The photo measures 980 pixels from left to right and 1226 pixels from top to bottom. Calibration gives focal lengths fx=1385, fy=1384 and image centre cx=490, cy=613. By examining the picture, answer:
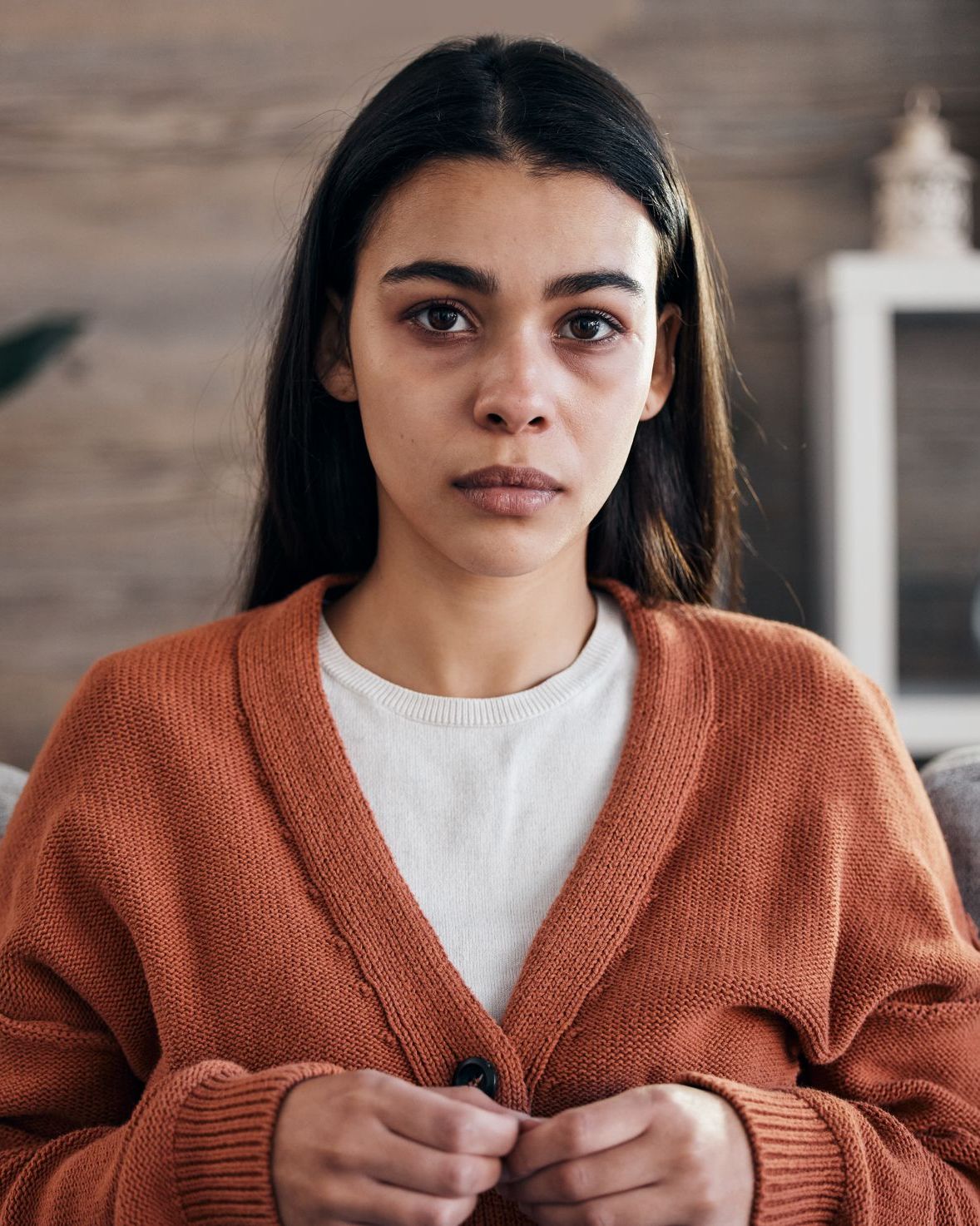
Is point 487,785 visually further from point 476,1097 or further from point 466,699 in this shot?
Answer: point 476,1097

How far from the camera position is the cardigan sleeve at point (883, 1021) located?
89 cm

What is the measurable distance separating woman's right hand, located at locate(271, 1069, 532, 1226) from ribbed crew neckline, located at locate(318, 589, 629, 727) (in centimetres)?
30

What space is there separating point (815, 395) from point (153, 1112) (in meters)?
1.65

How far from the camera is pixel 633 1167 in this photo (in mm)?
811

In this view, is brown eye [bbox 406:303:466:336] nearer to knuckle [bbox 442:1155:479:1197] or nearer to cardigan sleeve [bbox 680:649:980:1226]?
cardigan sleeve [bbox 680:649:980:1226]

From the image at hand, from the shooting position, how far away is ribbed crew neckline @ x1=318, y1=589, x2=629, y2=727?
1.05m

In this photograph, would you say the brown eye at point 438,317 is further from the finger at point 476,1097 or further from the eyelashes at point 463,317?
the finger at point 476,1097

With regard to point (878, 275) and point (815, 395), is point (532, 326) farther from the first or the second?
point (815, 395)

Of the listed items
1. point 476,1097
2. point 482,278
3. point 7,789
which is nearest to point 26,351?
point 7,789

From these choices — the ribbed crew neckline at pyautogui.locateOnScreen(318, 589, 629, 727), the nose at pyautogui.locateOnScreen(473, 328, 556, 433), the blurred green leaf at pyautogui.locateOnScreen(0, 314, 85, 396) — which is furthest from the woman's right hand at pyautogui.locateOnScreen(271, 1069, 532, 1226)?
the blurred green leaf at pyautogui.locateOnScreen(0, 314, 85, 396)

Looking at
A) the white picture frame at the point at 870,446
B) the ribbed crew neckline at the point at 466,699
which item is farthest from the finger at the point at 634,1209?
the white picture frame at the point at 870,446

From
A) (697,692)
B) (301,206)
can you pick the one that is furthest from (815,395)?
(697,692)

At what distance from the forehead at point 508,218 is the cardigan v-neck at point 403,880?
31cm

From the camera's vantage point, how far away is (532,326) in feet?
3.10
